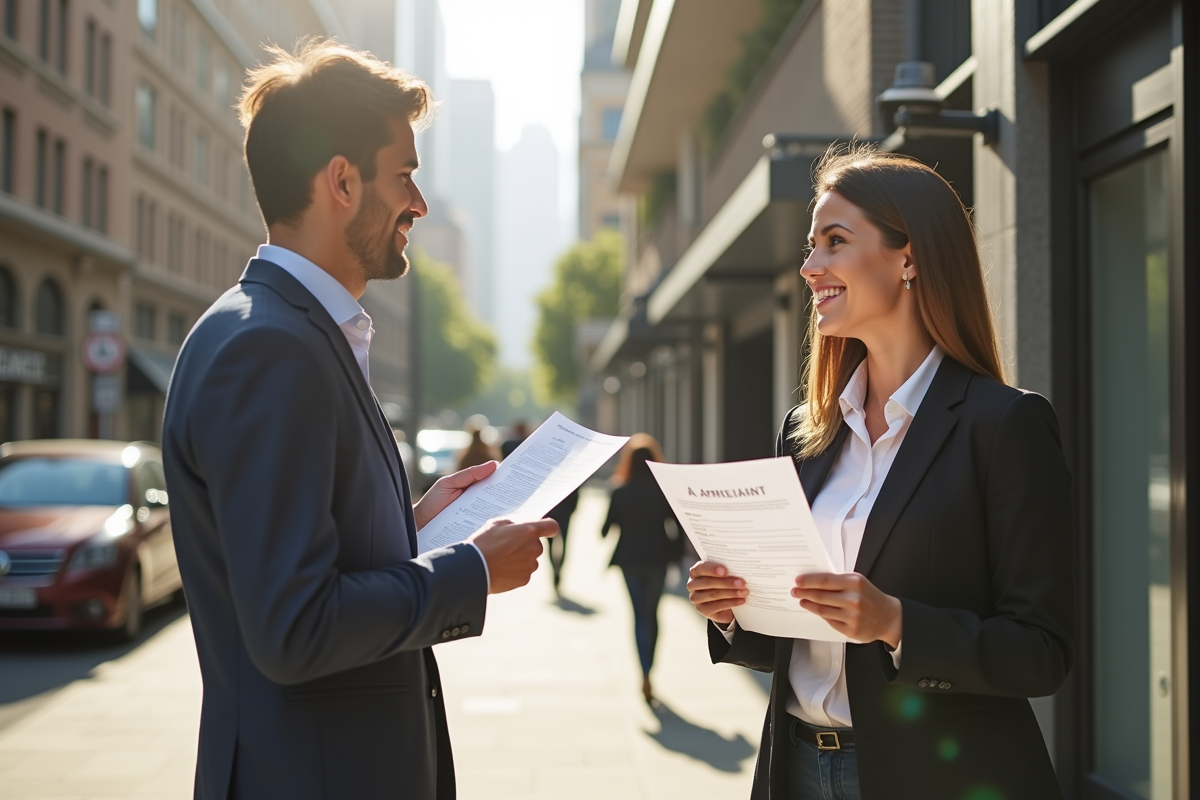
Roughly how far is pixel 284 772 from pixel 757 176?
7529mm

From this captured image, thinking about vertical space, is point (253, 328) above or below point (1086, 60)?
below

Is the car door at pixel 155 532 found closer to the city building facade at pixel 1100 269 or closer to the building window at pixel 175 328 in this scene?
the city building facade at pixel 1100 269

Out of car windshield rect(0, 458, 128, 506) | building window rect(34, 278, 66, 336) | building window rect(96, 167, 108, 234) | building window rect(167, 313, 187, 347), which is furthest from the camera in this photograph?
building window rect(167, 313, 187, 347)

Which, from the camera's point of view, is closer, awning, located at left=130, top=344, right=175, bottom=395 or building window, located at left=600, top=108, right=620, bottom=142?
awning, located at left=130, top=344, right=175, bottom=395

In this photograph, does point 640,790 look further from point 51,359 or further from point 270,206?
point 51,359

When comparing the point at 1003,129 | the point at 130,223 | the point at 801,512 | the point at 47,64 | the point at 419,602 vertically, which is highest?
the point at 47,64

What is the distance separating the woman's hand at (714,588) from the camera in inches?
96.7

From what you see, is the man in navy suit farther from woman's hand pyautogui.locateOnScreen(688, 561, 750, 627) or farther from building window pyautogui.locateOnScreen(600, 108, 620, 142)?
building window pyautogui.locateOnScreen(600, 108, 620, 142)

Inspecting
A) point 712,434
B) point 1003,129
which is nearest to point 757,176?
point 1003,129

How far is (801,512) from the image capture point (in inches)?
85.7

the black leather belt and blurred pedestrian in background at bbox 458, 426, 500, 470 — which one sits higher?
blurred pedestrian in background at bbox 458, 426, 500, 470

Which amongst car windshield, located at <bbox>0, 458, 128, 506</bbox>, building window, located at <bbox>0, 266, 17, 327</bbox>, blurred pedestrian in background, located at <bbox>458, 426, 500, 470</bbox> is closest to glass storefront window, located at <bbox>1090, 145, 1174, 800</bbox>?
blurred pedestrian in background, located at <bbox>458, 426, 500, 470</bbox>

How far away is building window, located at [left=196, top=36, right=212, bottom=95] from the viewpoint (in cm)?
4047

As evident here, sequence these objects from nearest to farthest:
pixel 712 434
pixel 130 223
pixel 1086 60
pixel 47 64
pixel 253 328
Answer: pixel 253 328 < pixel 1086 60 < pixel 712 434 < pixel 47 64 < pixel 130 223
